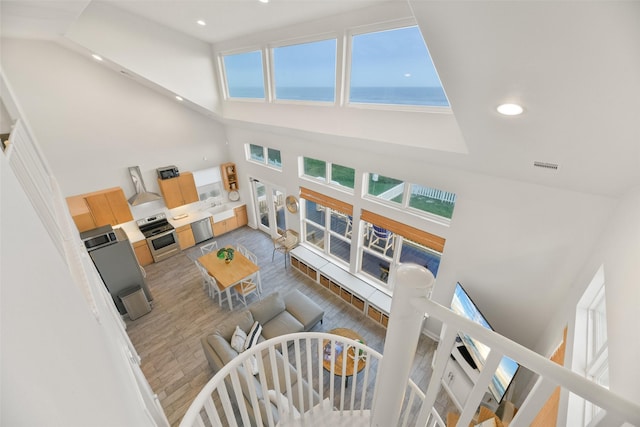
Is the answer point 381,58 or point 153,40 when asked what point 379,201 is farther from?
point 153,40

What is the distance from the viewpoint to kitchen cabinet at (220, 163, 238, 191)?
7353 millimetres

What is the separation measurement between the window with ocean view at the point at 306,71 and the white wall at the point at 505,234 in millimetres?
797

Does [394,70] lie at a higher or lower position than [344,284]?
higher

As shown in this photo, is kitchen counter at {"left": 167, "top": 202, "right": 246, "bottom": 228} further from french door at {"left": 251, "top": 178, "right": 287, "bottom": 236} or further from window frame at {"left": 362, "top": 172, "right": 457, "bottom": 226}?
window frame at {"left": 362, "top": 172, "right": 457, "bottom": 226}

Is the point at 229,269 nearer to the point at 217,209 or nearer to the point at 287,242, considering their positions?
the point at 287,242

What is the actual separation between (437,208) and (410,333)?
339cm

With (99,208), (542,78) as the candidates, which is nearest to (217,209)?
(99,208)

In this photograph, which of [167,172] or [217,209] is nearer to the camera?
[167,172]

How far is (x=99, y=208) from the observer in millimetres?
5410

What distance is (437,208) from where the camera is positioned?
3814mm

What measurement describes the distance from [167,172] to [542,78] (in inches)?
275

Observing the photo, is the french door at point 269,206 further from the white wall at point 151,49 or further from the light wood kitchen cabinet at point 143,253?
the light wood kitchen cabinet at point 143,253

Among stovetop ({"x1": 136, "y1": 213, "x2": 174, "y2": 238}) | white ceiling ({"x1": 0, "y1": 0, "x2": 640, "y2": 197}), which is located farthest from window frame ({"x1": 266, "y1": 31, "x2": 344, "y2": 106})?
stovetop ({"x1": 136, "y1": 213, "x2": 174, "y2": 238})

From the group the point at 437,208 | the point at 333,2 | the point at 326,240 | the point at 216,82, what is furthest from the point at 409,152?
the point at 216,82
